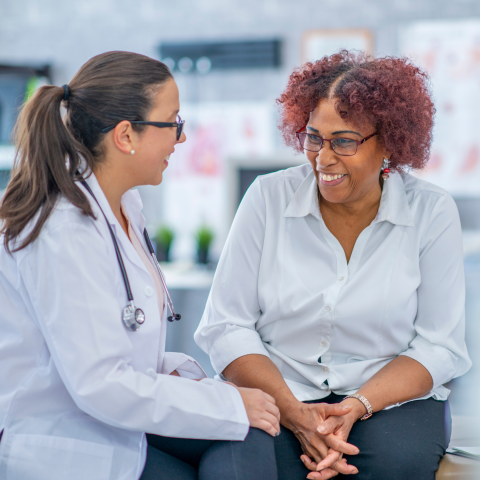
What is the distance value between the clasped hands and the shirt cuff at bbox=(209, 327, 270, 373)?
0.19 m

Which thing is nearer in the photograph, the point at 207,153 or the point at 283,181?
the point at 283,181

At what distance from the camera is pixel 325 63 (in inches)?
58.9

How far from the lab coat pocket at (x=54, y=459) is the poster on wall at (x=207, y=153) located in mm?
2625

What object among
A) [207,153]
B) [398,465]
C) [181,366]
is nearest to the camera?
[398,465]

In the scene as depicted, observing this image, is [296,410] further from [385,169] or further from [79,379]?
[385,169]

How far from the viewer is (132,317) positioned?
1088 millimetres

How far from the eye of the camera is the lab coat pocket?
3.27 feet

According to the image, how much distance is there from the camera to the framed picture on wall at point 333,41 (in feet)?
11.2

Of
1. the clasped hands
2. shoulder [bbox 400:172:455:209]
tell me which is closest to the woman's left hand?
the clasped hands

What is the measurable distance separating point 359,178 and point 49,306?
Answer: 0.86 m

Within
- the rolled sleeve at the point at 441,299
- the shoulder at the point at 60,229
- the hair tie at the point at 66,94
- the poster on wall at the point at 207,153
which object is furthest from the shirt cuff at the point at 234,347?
the poster on wall at the point at 207,153

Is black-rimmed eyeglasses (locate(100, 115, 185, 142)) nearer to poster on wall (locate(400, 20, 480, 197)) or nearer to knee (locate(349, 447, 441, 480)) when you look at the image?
knee (locate(349, 447, 441, 480))

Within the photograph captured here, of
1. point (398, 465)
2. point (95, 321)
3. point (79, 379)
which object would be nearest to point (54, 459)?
point (79, 379)

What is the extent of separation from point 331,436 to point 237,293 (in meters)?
0.44
